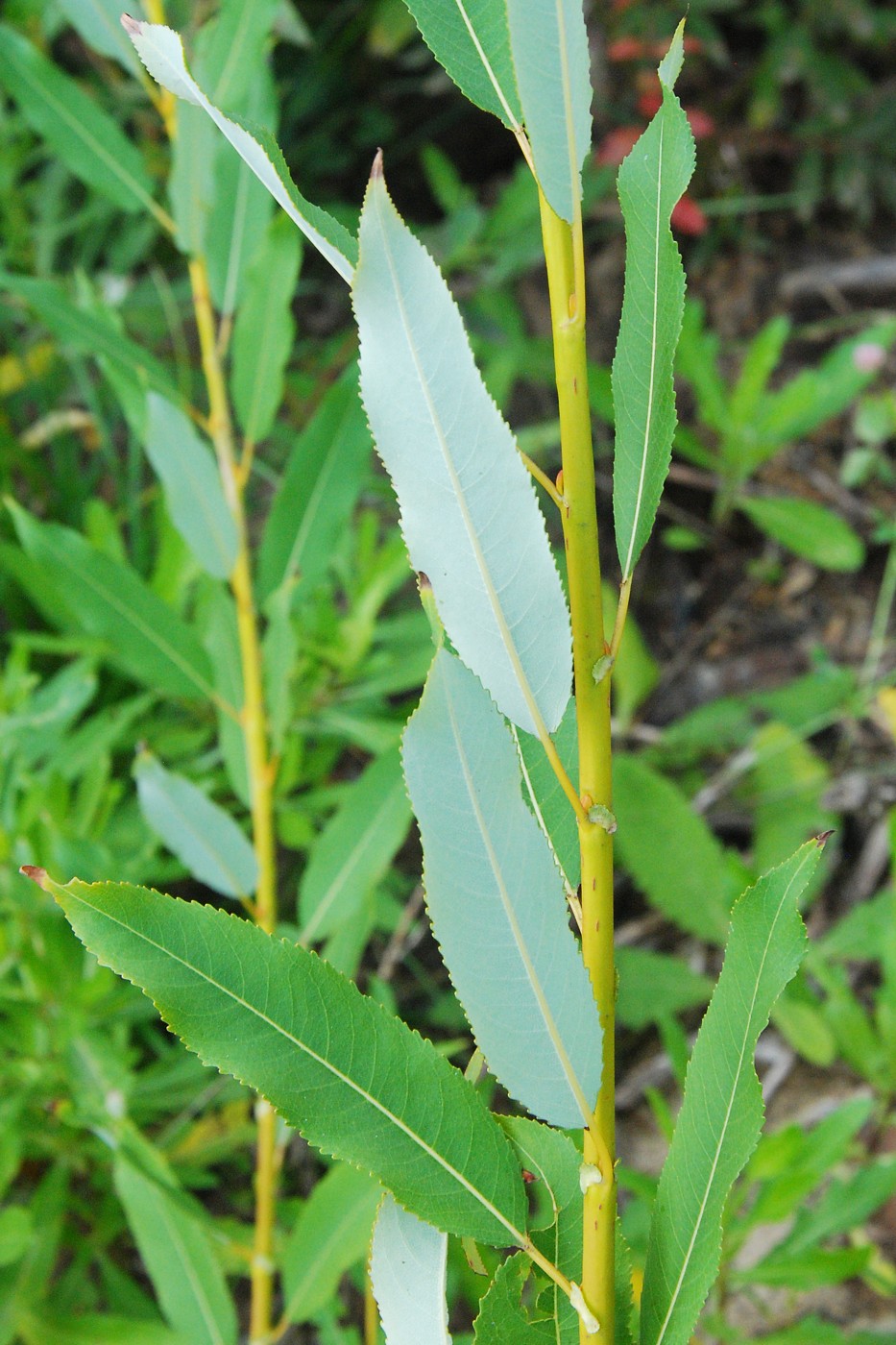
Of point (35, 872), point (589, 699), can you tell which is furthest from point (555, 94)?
point (35, 872)

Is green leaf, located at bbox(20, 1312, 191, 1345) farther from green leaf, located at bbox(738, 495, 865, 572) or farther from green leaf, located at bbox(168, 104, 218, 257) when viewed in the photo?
green leaf, located at bbox(738, 495, 865, 572)

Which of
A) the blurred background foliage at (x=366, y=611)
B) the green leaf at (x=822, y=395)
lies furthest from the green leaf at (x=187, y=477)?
the green leaf at (x=822, y=395)

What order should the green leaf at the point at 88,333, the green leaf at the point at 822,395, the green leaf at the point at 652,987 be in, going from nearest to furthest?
1. the green leaf at the point at 88,333
2. the green leaf at the point at 652,987
3. the green leaf at the point at 822,395

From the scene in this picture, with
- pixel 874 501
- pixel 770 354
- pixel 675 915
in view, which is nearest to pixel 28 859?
pixel 675 915

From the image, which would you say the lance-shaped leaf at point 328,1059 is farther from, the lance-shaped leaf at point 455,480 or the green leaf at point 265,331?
→ the green leaf at point 265,331

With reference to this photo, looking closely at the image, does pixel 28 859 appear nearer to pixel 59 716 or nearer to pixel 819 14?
pixel 59 716

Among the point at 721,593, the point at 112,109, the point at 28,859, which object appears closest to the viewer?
the point at 28,859

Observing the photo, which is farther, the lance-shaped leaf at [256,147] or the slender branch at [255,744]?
the slender branch at [255,744]
